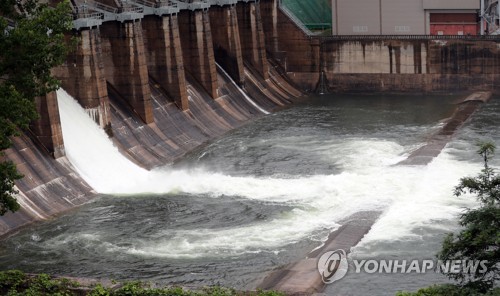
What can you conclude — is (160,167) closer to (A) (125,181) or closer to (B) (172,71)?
(A) (125,181)

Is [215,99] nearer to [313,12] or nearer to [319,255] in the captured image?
[313,12]

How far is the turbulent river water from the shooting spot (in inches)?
1308

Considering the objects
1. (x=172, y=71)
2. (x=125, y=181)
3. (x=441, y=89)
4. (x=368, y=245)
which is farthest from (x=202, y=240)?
(x=441, y=89)

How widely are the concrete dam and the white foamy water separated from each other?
132 millimetres

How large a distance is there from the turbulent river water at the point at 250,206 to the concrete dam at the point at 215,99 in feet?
0.59

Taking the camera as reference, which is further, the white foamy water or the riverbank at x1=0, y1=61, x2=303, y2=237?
the riverbank at x1=0, y1=61, x2=303, y2=237

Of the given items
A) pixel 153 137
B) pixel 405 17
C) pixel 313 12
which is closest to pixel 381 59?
pixel 405 17

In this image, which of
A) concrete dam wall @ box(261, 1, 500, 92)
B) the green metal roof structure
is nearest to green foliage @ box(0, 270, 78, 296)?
concrete dam wall @ box(261, 1, 500, 92)

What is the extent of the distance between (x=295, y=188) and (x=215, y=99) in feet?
67.1

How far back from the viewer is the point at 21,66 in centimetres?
3247

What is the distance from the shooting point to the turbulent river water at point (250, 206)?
33.2 meters

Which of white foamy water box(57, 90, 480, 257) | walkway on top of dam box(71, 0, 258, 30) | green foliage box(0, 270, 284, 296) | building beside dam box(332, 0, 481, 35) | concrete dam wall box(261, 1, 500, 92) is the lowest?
white foamy water box(57, 90, 480, 257)

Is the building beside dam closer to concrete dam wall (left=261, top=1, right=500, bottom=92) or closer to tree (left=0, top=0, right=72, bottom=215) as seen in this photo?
concrete dam wall (left=261, top=1, right=500, bottom=92)

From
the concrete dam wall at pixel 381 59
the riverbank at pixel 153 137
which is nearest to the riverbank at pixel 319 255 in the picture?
the riverbank at pixel 153 137
